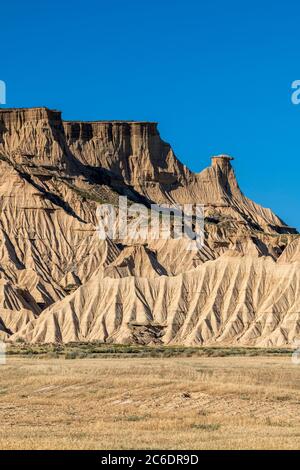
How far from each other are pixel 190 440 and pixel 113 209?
4650 inches

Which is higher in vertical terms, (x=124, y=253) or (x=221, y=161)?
(x=221, y=161)

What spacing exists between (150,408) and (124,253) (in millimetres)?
93475

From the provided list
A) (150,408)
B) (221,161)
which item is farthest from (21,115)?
(150,408)

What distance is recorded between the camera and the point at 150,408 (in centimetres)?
3516

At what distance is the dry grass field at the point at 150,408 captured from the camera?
2603 cm

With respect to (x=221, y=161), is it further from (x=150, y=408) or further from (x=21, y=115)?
(x=150, y=408)

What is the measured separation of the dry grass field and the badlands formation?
146ft

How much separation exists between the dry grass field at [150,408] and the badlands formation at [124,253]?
146 ft

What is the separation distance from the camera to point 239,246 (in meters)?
139

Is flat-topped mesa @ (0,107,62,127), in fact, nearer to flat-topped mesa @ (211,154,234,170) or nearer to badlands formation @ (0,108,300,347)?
badlands formation @ (0,108,300,347)

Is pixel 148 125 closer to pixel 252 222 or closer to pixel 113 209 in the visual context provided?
pixel 252 222

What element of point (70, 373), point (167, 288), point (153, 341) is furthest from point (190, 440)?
point (167, 288)

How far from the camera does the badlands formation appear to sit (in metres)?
99.2

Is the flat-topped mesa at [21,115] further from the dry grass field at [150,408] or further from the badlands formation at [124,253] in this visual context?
the dry grass field at [150,408]
